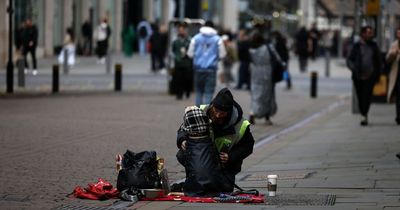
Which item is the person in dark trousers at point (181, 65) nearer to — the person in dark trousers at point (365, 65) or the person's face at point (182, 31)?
the person's face at point (182, 31)

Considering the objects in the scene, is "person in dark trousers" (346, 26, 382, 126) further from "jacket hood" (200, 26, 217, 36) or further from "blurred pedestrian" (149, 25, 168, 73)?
"blurred pedestrian" (149, 25, 168, 73)

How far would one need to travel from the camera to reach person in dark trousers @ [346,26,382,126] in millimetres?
19906

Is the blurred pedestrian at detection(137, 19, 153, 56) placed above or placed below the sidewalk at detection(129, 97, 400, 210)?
below

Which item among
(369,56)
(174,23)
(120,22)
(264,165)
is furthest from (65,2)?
(264,165)

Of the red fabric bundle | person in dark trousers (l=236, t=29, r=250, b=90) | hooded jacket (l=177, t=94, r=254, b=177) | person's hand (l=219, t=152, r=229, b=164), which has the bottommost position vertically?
person in dark trousers (l=236, t=29, r=250, b=90)

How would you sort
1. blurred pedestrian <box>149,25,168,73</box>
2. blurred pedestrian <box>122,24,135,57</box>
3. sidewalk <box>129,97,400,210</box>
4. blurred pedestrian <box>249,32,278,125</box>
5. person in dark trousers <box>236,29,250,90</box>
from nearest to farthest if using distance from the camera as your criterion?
1. sidewalk <box>129,97,400,210</box>
2. blurred pedestrian <box>249,32,278,125</box>
3. person in dark trousers <box>236,29,250,90</box>
4. blurred pedestrian <box>149,25,168,73</box>
5. blurred pedestrian <box>122,24,135,57</box>

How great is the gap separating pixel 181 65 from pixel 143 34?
29.1 meters

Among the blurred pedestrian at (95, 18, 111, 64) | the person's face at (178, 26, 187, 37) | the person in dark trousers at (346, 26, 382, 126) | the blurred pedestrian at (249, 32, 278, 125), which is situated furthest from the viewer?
the blurred pedestrian at (95, 18, 111, 64)

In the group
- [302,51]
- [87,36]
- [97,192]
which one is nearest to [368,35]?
[97,192]

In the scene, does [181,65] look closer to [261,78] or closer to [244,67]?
[244,67]

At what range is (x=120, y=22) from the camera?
61.0 metres

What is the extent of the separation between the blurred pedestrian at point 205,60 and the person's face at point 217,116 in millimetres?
10254

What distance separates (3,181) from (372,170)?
4221 millimetres

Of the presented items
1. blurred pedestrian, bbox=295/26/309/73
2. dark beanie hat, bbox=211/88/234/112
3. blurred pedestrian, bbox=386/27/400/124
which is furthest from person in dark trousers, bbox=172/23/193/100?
blurred pedestrian, bbox=295/26/309/73
